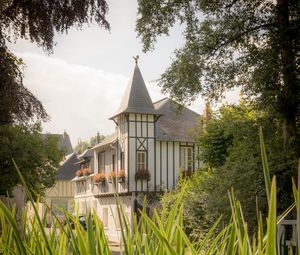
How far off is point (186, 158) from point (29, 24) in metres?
15.2

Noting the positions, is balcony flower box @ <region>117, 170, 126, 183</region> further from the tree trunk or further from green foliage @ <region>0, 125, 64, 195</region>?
the tree trunk

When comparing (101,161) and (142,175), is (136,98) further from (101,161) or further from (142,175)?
(101,161)

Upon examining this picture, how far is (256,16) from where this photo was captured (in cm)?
1312

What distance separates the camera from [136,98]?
84.8 feet

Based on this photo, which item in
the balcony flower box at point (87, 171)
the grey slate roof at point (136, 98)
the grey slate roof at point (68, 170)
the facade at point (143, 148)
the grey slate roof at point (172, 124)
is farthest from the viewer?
the grey slate roof at point (68, 170)

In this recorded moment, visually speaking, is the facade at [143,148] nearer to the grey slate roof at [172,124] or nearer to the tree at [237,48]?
the grey slate roof at [172,124]

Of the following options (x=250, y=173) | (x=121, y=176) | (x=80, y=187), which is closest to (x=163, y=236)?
(x=250, y=173)

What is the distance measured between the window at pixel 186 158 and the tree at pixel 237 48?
40.6 feet

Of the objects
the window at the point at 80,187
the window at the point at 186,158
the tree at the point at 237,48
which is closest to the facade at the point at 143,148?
the window at the point at 186,158

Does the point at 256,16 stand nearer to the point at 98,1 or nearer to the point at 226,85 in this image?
the point at 226,85

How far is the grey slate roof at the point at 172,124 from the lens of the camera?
25619mm

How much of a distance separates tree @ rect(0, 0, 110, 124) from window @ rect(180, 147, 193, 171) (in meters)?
14.0

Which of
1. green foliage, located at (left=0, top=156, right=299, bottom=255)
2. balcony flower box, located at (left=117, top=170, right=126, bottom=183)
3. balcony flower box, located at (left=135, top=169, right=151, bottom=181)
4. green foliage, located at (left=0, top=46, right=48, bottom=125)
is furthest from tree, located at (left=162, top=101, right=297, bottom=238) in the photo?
balcony flower box, located at (left=117, top=170, right=126, bottom=183)

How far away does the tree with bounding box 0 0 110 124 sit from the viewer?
11445mm
